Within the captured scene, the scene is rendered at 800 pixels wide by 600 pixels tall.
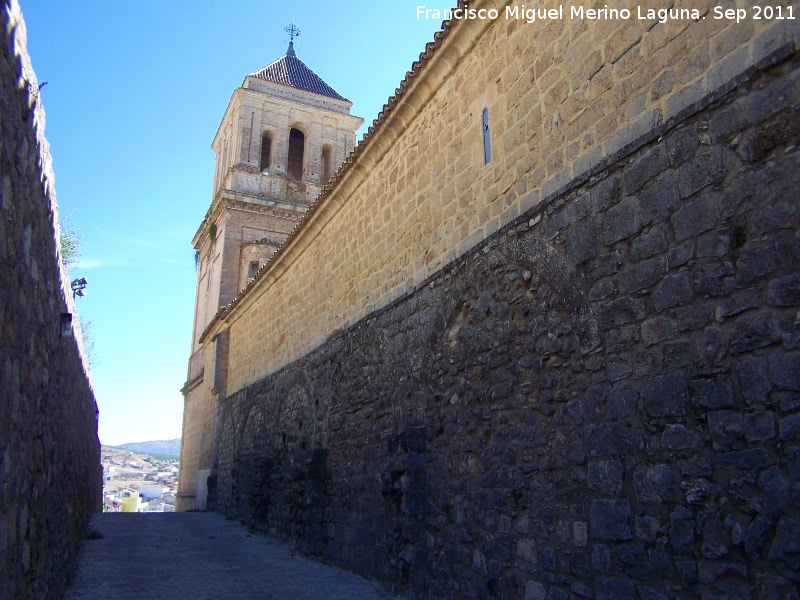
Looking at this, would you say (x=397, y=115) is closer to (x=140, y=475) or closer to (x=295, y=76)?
(x=295, y=76)

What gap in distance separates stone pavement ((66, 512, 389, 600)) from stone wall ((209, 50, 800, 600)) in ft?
2.54

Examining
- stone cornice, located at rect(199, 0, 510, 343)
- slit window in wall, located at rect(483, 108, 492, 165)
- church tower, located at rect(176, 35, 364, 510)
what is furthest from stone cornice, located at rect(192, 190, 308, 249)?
slit window in wall, located at rect(483, 108, 492, 165)

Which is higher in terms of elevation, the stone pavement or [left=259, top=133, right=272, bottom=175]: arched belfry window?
[left=259, top=133, right=272, bottom=175]: arched belfry window

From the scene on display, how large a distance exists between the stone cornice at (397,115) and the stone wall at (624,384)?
0.78 meters

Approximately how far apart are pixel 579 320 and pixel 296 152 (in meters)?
23.3

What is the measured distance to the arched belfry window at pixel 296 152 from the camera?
25.8 m

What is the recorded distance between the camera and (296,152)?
26.0m

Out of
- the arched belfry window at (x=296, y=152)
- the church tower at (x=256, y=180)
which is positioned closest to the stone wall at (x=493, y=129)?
the church tower at (x=256, y=180)

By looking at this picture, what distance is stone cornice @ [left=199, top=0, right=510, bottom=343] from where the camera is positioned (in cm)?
598

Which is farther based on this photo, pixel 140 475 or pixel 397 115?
pixel 140 475

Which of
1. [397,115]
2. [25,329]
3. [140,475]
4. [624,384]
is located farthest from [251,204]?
[140,475]

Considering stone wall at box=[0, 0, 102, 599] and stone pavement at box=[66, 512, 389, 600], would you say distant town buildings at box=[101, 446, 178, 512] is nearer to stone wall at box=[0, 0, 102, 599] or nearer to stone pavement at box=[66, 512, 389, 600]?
stone pavement at box=[66, 512, 389, 600]

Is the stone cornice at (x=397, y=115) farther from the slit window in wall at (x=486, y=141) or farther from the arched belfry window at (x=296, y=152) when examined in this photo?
the arched belfry window at (x=296, y=152)

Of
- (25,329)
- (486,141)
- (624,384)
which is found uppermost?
(486,141)
